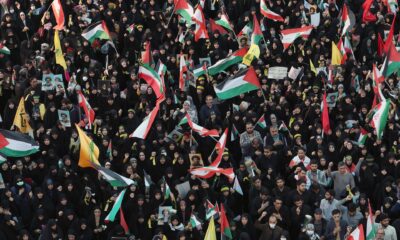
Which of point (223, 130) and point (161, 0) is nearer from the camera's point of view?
point (223, 130)

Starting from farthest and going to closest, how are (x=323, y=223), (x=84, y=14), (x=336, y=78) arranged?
1. (x=84, y=14)
2. (x=336, y=78)
3. (x=323, y=223)

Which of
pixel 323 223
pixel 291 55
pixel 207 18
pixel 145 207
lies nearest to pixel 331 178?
pixel 323 223

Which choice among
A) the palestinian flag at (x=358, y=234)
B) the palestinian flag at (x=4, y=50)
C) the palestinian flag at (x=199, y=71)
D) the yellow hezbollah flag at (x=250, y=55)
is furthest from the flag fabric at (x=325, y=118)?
the palestinian flag at (x=4, y=50)

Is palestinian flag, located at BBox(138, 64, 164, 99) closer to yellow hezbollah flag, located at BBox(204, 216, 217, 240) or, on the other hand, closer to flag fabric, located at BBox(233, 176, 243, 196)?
flag fabric, located at BBox(233, 176, 243, 196)

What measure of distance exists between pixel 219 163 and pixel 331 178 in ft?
6.09

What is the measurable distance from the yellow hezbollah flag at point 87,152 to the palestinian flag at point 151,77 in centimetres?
253

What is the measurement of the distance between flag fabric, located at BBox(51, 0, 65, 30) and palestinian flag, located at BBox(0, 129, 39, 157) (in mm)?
6076

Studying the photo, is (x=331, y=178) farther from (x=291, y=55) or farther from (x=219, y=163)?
(x=291, y=55)

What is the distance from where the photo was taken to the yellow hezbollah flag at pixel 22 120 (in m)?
24.6

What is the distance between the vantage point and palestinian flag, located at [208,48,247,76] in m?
26.8

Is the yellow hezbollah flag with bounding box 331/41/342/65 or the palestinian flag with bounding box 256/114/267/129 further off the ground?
the palestinian flag with bounding box 256/114/267/129

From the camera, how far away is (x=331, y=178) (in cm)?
2348

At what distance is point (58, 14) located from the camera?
2883cm

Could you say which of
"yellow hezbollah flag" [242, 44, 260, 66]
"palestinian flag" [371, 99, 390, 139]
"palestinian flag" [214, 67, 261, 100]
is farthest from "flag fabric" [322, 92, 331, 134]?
"yellow hezbollah flag" [242, 44, 260, 66]
